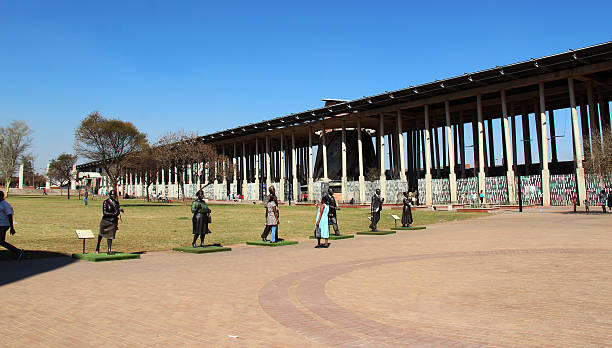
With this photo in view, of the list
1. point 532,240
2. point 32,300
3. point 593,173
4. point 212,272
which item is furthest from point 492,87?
point 32,300

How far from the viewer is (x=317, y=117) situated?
71188mm

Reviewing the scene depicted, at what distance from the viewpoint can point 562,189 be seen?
4662cm

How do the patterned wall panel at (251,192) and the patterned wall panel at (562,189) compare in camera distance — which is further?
the patterned wall panel at (251,192)

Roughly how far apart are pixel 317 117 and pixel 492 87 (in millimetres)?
27285

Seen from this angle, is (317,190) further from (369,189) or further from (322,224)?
(322,224)

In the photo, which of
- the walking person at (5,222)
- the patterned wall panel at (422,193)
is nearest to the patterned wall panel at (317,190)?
the patterned wall panel at (422,193)

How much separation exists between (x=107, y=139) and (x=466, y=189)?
43.4 metres

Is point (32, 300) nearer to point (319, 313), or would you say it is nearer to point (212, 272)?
point (212, 272)

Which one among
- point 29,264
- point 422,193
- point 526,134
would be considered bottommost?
point 29,264

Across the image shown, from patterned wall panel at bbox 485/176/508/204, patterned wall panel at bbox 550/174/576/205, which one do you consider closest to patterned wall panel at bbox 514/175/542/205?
patterned wall panel at bbox 550/174/576/205

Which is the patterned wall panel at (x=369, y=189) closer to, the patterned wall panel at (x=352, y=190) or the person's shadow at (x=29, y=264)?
the patterned wall panel at (x=352, y=190)

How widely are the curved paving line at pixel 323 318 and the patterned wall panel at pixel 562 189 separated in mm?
44059

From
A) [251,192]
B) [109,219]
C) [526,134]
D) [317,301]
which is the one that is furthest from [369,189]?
[317,301]

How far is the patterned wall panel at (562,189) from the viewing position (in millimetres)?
45819
